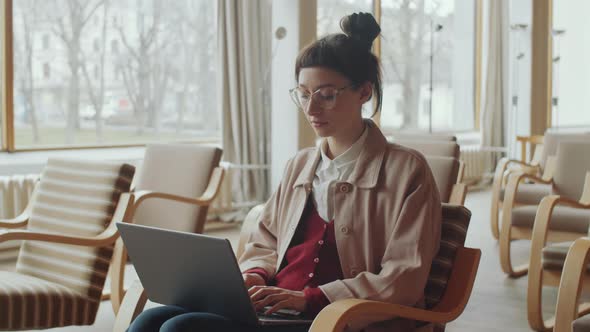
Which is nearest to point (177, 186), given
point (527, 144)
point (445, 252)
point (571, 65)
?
point (445, 252)

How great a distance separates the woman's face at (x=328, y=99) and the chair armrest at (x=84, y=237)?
1185 millimetres

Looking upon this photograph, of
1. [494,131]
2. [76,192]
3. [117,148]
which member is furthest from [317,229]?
[494,131]

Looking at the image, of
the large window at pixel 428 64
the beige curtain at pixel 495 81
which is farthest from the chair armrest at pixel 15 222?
the beige curtain at pixel 495 81

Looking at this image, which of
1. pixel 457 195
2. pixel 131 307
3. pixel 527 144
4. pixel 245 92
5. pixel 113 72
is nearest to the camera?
pixel 131 307

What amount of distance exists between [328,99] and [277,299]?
516 mm

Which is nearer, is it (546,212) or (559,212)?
(546,212)

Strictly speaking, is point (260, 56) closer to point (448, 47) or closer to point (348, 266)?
point (448, 47)

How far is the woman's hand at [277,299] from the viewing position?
75.3 inches

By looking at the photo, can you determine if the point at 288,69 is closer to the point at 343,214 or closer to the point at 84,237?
the point at 84,237

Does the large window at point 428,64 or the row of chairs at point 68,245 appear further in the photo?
the large window at point 428,64

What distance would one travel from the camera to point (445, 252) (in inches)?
84.2

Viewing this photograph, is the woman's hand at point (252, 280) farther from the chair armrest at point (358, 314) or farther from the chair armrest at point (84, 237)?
the chair armrest at point (84, 237)

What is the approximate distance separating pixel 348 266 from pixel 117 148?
4.66m

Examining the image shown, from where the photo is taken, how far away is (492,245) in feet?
19.7
